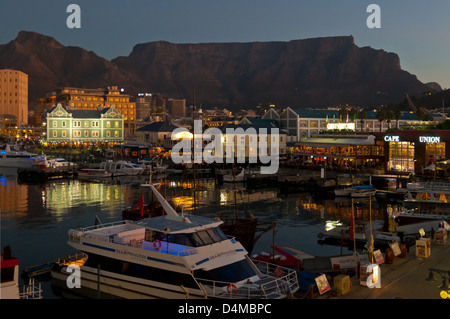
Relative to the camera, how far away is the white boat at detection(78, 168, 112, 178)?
87625 mm

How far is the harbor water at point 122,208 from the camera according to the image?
3744 cm

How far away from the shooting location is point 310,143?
98.6m

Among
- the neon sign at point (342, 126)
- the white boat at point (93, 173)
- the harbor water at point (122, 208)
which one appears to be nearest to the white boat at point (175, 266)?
the harbor water at point (122, 208)

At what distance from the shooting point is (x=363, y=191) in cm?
6431

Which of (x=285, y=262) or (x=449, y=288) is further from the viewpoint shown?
(x=285, y=262)

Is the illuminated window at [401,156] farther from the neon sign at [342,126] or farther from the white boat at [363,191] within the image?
the neon sign at [342,126]

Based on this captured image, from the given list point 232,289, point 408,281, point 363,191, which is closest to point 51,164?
point 363,191

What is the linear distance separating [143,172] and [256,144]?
27.1 meters

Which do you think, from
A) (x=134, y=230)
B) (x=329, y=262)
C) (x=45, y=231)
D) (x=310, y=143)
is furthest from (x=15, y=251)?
(x=310, y=143)

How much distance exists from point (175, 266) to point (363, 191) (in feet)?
156

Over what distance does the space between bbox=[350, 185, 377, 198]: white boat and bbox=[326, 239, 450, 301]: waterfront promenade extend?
120 ft

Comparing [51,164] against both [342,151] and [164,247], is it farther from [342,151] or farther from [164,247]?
[164,247]

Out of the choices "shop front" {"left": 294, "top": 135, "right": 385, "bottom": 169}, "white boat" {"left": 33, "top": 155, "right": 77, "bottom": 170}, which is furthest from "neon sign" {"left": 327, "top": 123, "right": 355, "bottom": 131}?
"white boat" {"left": 33, "top": 155, "right": 77, "bottom": 170}
